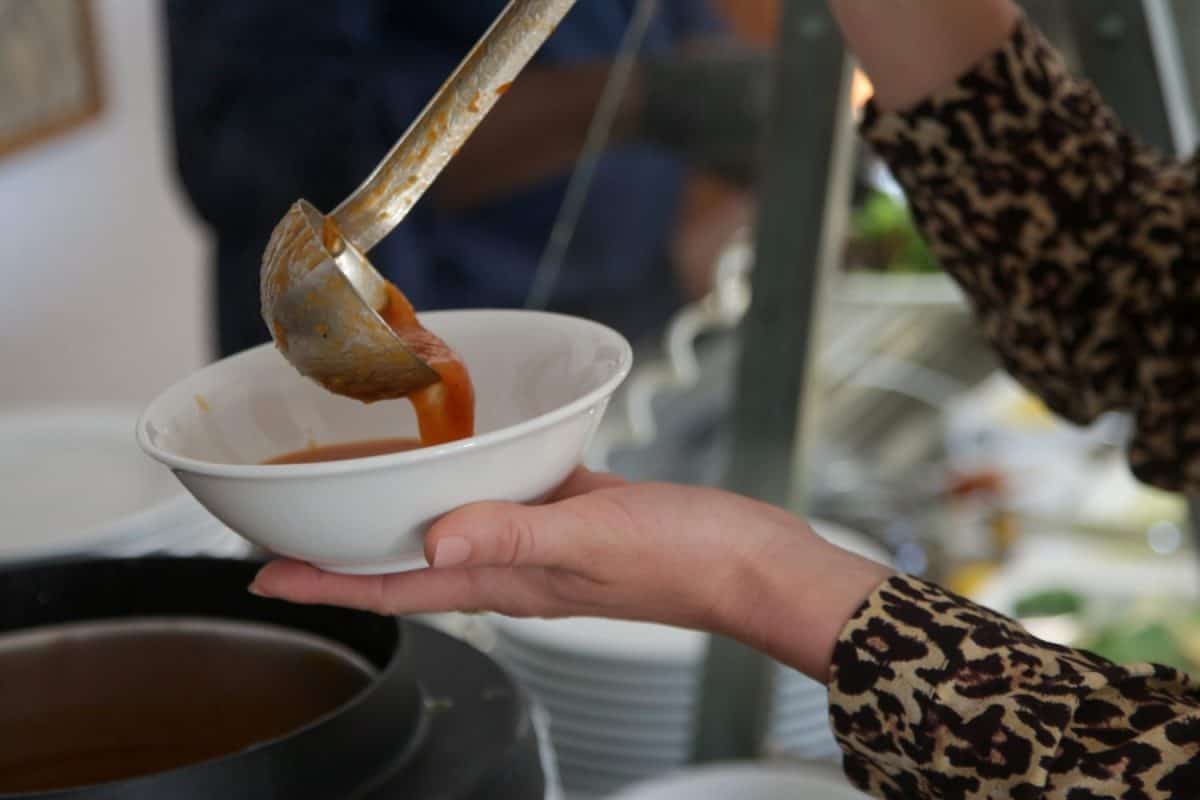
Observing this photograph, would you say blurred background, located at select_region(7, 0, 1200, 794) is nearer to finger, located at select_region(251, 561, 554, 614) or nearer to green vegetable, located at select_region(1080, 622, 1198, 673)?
green vegetable, located at select_region(1080, 622, 1198, 673)

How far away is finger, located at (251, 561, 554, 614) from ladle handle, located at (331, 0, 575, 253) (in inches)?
5.3

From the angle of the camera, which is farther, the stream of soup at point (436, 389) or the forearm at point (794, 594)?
the forearm at point (794, 594)

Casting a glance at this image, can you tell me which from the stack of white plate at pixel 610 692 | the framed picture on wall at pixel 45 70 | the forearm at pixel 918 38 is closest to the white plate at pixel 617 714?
the stack of white plate at pixel 610 692

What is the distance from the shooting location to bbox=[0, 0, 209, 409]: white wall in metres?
2.72

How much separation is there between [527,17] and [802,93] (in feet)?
1.46

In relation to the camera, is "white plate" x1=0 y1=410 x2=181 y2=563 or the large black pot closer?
the large black pot

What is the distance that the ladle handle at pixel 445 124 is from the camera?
0.50 m

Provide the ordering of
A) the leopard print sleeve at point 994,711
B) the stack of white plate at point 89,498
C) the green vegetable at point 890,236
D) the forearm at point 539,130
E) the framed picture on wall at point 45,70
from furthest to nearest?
the framed picture on wall at point 45,70 → the green vegetable at point 890,236 → the forearm at point 539,130 → the stack of white plate at point 89,498 → the leopard print sleeve at point 994,711

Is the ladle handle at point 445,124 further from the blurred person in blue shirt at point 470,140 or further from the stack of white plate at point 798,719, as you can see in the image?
the stack of white plate at point 798,719

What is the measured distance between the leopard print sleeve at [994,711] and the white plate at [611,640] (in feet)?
1.28

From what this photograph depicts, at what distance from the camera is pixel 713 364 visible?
119 cm

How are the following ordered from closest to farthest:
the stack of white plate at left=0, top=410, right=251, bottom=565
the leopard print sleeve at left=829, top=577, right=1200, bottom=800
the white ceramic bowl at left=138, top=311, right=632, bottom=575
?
the white ceramic bowl at left=138, top=311, right=632, bottom=575 < the leopard print sleeve at left=829, top=577, right=1200, bottom=800 < the stack of white plate at left=0, top=410, right=251, bottom=565

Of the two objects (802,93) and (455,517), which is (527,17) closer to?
(455,517)

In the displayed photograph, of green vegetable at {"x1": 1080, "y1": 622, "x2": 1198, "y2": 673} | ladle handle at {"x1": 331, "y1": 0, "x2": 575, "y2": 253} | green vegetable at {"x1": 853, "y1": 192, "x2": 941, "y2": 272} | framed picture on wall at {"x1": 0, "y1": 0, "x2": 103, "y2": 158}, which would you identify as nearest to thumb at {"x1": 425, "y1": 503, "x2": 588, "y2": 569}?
ladle handle at {"x1": 331, "y1": 0, "x2": 575, "y2": 253}
